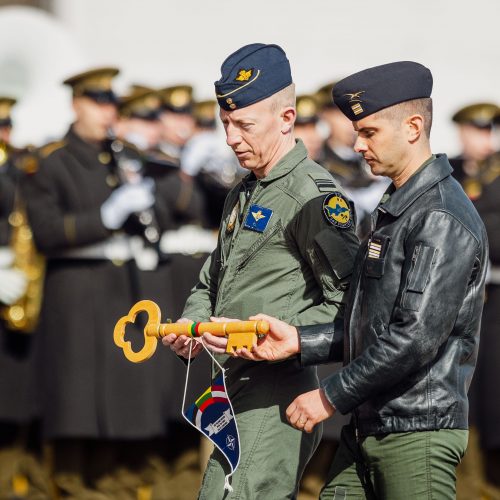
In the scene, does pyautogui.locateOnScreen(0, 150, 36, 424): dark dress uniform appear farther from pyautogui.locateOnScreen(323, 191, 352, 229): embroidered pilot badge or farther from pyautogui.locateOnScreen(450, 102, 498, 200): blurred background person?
pyautogui.locateOnScreen(323, 191, 352, 229): embroidered pilot badge

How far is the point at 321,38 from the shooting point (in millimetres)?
15516

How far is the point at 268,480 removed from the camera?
457 cm

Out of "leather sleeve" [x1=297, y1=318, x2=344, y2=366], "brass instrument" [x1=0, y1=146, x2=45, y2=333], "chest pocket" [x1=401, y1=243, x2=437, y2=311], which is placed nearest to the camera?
"chest pocket" [x1=401, y1=243, x2=437, y2=311]

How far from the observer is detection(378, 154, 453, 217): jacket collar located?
167 inches

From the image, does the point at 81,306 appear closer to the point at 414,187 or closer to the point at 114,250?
the point at 114,250

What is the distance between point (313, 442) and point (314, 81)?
10.9 m

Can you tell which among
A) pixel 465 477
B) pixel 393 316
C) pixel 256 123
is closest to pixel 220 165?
pixel 465 477

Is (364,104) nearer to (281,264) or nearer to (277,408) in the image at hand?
(281,264)

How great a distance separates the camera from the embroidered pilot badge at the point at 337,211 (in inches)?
180

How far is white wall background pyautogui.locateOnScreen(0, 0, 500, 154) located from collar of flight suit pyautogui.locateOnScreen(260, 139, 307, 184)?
34.6 ft

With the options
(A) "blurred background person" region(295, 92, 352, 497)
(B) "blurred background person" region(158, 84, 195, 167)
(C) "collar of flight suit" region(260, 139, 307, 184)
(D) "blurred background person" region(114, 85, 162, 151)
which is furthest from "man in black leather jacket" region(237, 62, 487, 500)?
(B) "blurred background person" region(158, 84, 195, 167)

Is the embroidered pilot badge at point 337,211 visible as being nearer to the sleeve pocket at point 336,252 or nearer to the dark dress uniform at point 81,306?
the sleeve pocket at point 336,252

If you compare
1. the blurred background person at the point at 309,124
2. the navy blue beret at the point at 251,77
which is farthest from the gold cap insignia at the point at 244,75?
the blurred background person at the point at 309,124

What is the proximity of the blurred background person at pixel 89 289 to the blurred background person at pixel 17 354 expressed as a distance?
32 centimetres
